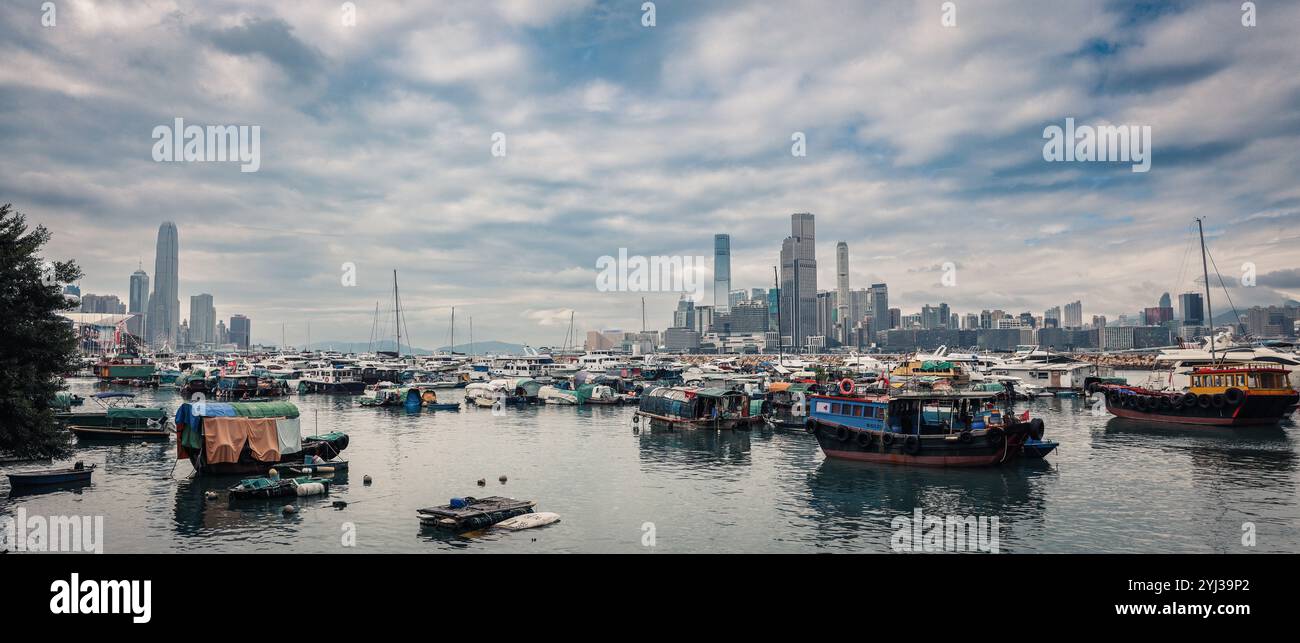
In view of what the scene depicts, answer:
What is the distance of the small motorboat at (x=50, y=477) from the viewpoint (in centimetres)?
3759

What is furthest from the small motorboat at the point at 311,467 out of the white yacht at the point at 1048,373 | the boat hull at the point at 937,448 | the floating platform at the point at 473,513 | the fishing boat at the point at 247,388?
the white yacht at the point at 1048,373

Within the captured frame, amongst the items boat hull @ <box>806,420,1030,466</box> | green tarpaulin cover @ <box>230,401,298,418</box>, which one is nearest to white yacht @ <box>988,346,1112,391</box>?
boat hull @ <box>806,420,1030,466</box>

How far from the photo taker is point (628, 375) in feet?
461

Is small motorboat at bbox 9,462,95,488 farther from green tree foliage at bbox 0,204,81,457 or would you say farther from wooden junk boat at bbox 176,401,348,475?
green tree foliage at bbox 0,204,81,457

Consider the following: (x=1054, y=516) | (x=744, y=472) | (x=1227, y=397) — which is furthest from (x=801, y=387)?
(x=1054, y=516)

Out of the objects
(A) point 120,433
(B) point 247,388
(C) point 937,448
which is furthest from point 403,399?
(C) point 937,448

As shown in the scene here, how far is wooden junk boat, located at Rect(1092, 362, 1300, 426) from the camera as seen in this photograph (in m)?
64.7

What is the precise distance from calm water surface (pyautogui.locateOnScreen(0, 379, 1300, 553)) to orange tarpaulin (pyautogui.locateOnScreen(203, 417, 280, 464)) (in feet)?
5.43

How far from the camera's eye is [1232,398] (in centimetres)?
6494

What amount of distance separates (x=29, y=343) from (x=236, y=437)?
598 inches

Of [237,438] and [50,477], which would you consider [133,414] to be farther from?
[237,438]

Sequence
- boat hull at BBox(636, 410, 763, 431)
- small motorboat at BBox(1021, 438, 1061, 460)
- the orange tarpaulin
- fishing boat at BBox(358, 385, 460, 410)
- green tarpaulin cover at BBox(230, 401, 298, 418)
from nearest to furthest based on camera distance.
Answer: the orange tarpaulin
green tarpaulin cover at BBox(230, 401, 298, 418)
small motorboat at BBox(1021, 438, 1061, 460)
boat hull at BBox(636, 410, 763, 431)
fishing boat at BBox(358, 385, 460, 410)

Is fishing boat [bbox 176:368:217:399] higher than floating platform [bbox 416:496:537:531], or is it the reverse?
fishing boat [bbox 176:368:217:399]
